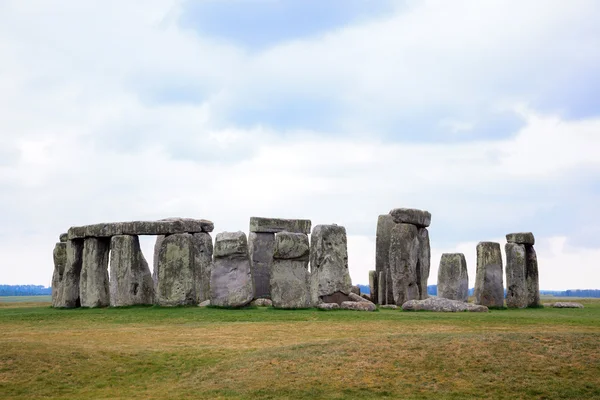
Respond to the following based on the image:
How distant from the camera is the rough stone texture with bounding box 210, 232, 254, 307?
1033 inches

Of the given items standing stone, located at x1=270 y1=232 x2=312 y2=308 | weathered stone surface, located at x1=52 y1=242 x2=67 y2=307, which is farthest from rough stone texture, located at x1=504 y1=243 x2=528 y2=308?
weathered stone surface, located at x1=52 y1=242 x2=67 y2=307

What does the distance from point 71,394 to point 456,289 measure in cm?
1883

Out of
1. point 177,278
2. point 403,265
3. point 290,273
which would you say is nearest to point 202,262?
point 177,278

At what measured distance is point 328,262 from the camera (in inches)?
1046

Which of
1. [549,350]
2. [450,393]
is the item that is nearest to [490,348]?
[549,350]

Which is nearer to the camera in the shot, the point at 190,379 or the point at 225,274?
the point at 190,379

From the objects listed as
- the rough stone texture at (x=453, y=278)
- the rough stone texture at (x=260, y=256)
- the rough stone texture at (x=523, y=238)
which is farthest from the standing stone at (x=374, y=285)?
the rough stone texture at (x=523, y=238)

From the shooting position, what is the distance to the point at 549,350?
53.9ft

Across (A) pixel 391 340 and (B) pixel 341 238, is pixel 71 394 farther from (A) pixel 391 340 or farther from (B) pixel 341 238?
(B) pixel 341 238

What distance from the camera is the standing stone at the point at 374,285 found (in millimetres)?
32219

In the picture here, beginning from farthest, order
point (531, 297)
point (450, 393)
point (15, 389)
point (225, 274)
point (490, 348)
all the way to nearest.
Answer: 1. point (531, 297)
2. point (225, 274)
3. point (490, 348)
4. point (15, 389)
5. point (450, 393)

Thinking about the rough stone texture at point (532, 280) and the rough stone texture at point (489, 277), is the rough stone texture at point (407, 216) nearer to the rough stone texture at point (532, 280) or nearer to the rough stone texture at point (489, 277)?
the rough stone texture at point (489, 277)

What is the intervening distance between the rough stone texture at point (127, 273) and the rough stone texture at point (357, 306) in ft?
26.0

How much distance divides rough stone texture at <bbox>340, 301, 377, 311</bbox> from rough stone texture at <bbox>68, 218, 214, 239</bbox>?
6.79 meters
